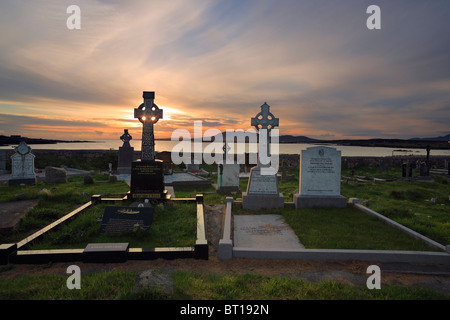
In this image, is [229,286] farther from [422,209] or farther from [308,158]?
[422,209]

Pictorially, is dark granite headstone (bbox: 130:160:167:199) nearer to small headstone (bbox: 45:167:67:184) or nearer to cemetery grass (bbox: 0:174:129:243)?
cemetery grass (bbox: 0:174:129:243)

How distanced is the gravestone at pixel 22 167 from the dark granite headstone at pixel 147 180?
9.23 meters

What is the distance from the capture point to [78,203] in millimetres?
9766

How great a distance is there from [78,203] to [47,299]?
23.2 ft

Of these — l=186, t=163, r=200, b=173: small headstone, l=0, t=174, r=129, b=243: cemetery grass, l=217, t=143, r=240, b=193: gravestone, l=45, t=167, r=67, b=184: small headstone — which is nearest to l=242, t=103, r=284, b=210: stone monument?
l=217, t=143, r=240, b=193: gravestone

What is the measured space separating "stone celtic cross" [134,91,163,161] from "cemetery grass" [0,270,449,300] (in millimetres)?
5827

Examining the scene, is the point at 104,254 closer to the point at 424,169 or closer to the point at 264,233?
the point at 264,233

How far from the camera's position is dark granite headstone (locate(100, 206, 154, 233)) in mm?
6266

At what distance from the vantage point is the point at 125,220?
21.1 feet

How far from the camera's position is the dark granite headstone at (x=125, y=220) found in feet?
20.6

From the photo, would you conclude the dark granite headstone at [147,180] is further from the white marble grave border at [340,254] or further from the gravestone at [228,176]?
the white marble grave border at [340,254]

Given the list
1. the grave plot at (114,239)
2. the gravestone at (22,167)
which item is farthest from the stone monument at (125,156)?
the grave plot at (114,239)

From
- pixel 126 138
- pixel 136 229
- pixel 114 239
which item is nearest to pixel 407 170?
pixel 136 229

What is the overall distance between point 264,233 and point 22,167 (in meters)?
14.8
